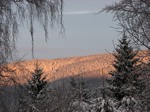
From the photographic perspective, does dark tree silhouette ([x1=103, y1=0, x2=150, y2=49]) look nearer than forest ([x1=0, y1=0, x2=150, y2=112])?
No

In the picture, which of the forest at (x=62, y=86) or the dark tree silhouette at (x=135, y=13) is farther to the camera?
the dark tree silhouette at (x=135, y=13)

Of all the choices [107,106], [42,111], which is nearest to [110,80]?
[107,106]

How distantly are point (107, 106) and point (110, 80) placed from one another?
35.5 ft

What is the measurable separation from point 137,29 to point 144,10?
1.20 m

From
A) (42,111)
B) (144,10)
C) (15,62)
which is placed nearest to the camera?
(15,62)

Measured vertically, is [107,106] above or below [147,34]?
below

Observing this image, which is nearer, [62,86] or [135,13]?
[135,13]

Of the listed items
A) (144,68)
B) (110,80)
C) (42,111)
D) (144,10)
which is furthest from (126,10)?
(110,80)

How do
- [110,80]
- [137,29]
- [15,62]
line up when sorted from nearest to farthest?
1. [15,62]
2. [137,29]
3. [110,80]

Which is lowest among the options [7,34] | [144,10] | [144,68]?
[144,68]

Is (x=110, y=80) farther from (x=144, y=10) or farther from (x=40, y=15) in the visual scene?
(x=40, y=15)

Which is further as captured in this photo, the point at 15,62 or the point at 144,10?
the point at 144,10

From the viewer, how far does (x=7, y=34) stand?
3.82m

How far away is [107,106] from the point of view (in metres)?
20.7
